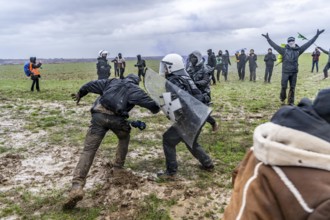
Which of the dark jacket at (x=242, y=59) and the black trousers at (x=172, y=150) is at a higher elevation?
the dark jacket at (x=242, y=59)

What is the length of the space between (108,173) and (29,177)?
1.40m

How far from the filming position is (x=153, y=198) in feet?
17.3

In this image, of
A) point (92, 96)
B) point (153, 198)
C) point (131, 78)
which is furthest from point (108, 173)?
point (92, 96)

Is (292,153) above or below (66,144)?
above

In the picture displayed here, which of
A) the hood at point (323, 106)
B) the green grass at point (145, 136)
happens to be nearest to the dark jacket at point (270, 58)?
the green grass at point (145, 136)

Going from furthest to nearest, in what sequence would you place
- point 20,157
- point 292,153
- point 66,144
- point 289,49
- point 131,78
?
1. point 289,49
2. point 66,144
3. point 20,157
4. point 131,78
5. point 292,153

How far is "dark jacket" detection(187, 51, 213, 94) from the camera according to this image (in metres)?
7.98

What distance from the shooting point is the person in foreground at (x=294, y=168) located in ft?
4.48

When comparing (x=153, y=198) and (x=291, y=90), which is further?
(x=291, y=90)

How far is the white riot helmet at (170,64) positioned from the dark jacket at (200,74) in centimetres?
213

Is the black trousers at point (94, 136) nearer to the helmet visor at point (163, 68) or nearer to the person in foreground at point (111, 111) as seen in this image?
the person in foreground at point (111, 111)

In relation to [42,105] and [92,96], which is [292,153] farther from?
[92,96]

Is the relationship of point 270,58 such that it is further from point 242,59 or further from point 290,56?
point 290,56

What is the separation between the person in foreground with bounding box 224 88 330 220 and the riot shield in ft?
11.0
